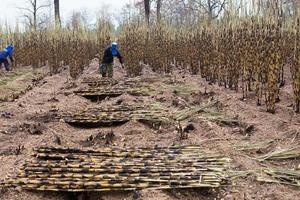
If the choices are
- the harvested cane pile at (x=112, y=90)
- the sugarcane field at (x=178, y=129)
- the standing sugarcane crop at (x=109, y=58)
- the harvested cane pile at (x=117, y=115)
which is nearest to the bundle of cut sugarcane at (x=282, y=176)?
the sugarcane field at (x=178, y=129)

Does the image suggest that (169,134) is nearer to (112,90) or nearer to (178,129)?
(178,129)

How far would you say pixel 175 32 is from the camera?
551 inches

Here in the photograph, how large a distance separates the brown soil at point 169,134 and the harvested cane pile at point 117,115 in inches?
6.7

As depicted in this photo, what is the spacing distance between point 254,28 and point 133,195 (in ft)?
14.7

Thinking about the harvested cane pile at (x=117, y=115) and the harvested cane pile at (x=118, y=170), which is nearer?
the harvested cane pile at (x=118, y=170)

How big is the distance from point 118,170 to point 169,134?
68.5 inches

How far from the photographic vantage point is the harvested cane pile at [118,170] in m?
3.37

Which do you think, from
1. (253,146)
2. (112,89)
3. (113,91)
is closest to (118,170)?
(253,146)

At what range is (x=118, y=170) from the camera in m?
3.63

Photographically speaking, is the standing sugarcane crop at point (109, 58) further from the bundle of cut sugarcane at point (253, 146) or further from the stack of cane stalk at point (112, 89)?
the bundle of cut sugarcane at point (253, 146)

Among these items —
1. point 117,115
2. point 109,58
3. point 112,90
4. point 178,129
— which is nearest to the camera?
point 178,129

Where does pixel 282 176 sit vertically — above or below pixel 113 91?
below

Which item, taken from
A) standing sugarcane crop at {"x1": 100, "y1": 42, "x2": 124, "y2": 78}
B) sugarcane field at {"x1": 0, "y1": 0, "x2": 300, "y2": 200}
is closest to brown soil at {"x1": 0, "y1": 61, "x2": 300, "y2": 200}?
sugarcane field at {"x1": 0, "y1": 0, "x2": 300, "y2": 200}

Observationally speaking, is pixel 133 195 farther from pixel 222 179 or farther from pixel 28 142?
pixel 28 142
